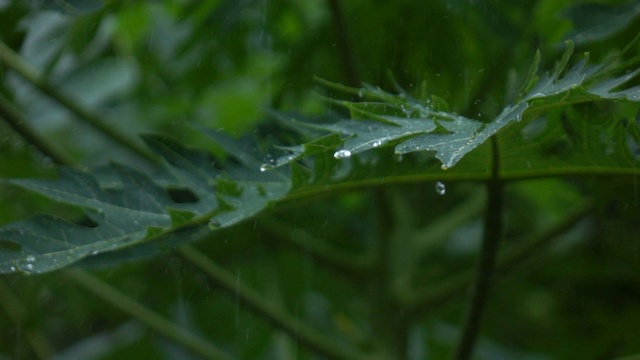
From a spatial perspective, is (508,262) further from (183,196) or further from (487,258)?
(183,196)

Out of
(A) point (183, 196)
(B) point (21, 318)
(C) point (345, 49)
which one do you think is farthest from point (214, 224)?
(B) point (21, 318)

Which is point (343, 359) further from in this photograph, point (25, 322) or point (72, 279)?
point (25, 322)

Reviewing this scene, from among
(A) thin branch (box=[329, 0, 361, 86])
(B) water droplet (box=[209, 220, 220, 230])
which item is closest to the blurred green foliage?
(A) thin branch (box=[329, 0, 361, 86])

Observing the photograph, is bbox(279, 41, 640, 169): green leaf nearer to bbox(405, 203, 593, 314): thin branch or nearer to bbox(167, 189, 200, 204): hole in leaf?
bbox(167, 189, 200, 204): hole in leaf

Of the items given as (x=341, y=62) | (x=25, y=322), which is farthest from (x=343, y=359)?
(x=25, y=322)

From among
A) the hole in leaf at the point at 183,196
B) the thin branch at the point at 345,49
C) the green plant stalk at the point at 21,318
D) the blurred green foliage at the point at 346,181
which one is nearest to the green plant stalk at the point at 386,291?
the blurred green foliage at the point at 346,181

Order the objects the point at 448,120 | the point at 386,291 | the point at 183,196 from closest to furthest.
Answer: the point at 448,120 < the point at 183,196 < the point at 386,291
